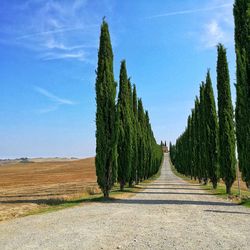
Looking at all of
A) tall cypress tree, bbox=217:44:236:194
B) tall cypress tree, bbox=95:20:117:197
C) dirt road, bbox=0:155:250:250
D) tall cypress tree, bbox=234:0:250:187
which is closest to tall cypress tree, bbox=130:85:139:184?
tall cypress tree, bbox=217:44:236:194

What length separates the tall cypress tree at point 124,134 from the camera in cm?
2923

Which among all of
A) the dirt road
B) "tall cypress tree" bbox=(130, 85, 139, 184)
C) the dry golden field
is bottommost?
the dirt road

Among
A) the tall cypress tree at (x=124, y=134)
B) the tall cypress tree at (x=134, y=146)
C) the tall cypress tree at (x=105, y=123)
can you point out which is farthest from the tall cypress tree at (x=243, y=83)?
the tall cypress tree at (x=134, y=146)

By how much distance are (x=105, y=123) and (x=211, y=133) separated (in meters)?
14.2

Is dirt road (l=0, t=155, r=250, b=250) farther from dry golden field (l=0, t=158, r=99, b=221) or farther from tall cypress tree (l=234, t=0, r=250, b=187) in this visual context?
tall cypress tree (l=234, t=0, r=250, b=187)

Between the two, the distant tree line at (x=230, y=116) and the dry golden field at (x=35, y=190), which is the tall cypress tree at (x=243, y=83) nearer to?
the distant tree line at (x=230, y=116)

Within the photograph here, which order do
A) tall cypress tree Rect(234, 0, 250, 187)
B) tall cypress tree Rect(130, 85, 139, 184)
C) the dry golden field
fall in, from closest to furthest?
the dry golden field < tall cypress tree Rect(234, 0, 250, 187) < tall cypress tree Rect(130, 85, 139, 184)

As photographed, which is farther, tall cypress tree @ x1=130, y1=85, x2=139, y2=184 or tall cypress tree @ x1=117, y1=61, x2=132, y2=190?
tall cypress tree @ x1=130, y1=85, x2=139, y2=184

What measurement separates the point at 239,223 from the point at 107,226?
413 cm

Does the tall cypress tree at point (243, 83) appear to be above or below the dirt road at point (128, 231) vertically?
above

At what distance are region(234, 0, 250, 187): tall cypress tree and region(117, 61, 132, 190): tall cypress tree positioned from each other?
10233 mm

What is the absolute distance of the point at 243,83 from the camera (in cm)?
1953

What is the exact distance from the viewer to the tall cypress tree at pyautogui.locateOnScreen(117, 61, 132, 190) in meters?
29.2

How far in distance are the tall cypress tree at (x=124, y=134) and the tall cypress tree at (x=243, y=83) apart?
10233 mm
